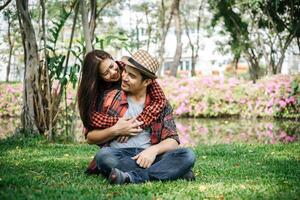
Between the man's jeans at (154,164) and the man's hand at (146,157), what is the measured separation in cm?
7

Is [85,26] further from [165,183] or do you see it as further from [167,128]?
[165,183]

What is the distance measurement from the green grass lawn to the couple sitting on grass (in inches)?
6.1

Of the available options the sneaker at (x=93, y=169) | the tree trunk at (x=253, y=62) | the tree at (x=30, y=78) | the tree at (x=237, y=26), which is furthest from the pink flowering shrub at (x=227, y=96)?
the sneaker at (x=93, y=169)

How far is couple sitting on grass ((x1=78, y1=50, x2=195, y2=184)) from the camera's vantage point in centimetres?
405

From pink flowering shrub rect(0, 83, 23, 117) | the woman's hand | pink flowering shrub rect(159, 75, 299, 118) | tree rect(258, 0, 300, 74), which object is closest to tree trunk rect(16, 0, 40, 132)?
the woman's hand

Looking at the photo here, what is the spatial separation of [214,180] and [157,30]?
2801 cm

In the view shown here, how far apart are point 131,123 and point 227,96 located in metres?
13.7

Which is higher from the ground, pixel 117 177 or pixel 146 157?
pixel 146 157

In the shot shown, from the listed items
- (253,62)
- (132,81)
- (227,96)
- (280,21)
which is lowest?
(227,96)

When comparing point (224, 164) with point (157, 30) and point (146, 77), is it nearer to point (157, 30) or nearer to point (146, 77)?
point (146, 77)

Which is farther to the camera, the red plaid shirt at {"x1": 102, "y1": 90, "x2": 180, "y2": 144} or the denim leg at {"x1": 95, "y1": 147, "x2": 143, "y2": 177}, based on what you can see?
the red plaid shirt at {"x1": 102, "y1": 90, "x2": 180, "y2": 144}

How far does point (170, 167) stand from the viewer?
13.4 ft

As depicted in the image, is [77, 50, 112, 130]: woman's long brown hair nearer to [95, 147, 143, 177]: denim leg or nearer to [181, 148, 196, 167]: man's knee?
[95, 147, 143, 177]: denim leg

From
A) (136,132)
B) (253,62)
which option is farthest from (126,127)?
(253,62)
